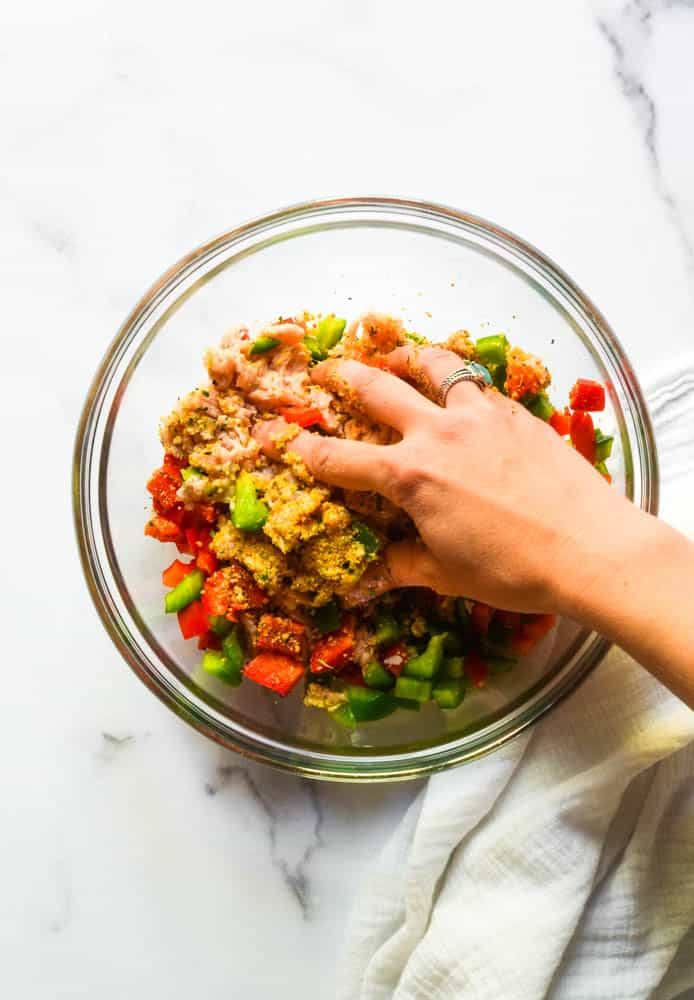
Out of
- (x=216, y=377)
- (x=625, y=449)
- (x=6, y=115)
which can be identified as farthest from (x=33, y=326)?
(x=625, y=449)

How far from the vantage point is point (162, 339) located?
1.51 meters

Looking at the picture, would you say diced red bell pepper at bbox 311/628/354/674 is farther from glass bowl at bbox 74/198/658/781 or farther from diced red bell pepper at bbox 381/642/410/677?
glass bowl at bbox 74/198/658/781

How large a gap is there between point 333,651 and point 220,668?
0.60 ft

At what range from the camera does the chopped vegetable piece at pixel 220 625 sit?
1.30 m

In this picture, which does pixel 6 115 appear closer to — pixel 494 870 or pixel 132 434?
pixel 132 434

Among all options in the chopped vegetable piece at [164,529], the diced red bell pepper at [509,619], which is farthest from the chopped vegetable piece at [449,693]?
the chopped vegetable piece at [164,529]

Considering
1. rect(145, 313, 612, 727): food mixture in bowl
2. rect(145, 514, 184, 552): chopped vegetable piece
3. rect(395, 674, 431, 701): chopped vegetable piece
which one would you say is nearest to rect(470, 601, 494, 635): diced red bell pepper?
rect(145, 313, 612, 727): food mixture in bowl

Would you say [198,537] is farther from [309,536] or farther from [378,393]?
[378,393]

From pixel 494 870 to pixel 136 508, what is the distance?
31.8 inches

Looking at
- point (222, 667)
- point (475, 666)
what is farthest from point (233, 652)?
point (475, 666)

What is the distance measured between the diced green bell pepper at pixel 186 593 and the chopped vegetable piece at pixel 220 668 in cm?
9

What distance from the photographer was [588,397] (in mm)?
1340

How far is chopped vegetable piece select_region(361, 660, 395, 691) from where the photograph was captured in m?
1.28

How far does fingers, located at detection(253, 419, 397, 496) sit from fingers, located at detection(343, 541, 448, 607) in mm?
99
